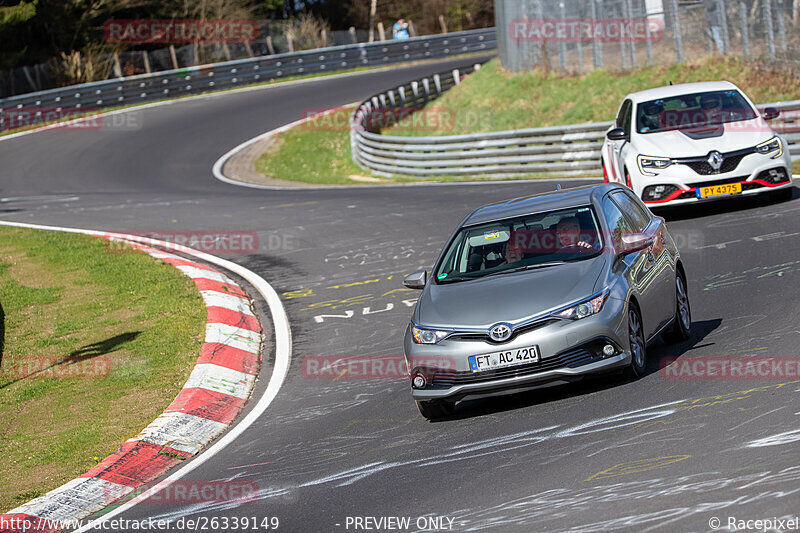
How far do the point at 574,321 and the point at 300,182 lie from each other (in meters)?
22.7

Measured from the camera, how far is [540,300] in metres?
7.61

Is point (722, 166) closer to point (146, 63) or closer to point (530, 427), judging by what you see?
point (530, 427)

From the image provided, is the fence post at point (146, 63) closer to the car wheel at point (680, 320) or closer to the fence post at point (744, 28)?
the fence post at point (744, 28)

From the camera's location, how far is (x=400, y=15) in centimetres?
7931

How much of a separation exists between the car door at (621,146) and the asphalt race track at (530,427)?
1032mm

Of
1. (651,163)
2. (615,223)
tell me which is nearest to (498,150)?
(651,163)

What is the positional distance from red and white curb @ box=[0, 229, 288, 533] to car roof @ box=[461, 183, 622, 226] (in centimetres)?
246

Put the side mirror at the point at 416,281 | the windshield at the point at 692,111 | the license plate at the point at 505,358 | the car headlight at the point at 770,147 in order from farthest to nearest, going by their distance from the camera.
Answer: the windshield at the point at 692,111, the car headlight at the point at 770,147, the side mirror at the point at 416,281, the license plate at the point at 505,358

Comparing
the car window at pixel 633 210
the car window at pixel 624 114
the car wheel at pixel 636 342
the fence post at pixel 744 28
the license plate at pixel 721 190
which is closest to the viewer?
the car wheel at pixel 636 342

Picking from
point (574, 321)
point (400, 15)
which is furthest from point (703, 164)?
point (400, 15)

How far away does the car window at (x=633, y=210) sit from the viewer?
9305 mm

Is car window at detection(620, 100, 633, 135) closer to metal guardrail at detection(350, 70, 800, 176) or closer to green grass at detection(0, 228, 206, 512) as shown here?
metal guardrail at detection(350, 70, 800, 176)

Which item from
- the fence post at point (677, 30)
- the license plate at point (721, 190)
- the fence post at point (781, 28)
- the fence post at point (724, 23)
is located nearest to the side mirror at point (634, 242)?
the license plate at point (721, 190)

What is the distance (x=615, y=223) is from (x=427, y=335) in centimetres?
206
